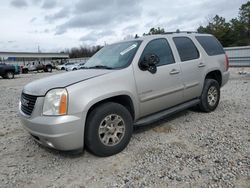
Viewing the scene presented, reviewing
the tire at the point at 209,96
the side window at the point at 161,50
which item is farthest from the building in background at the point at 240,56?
the side window at the point at 161,50

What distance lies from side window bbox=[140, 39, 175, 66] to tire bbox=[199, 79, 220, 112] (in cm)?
133

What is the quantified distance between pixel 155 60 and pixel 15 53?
64524 mm

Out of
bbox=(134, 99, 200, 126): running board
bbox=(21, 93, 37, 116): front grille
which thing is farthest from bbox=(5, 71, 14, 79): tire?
bbox=(134, 99, 200, 126): running board

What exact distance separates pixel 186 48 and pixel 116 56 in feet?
5.23

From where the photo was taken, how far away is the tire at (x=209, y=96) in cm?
524

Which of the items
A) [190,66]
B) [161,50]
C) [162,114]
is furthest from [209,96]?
[161,50]

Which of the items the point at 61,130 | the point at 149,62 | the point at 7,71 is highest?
the point at 149,62

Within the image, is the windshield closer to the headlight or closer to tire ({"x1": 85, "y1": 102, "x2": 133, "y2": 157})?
tire ({"x1": 85, "y1": 102, "x2": 133, "y2": 157})

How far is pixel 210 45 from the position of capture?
554 cm

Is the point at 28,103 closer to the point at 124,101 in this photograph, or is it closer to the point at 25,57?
the point at 124,101

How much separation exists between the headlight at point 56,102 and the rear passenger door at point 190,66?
2439 mm

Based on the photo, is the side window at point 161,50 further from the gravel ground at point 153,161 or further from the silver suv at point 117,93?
the gravel ground at point 153,161

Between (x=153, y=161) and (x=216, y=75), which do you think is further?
(x=216, y=75)

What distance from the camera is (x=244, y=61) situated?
1884 cm
